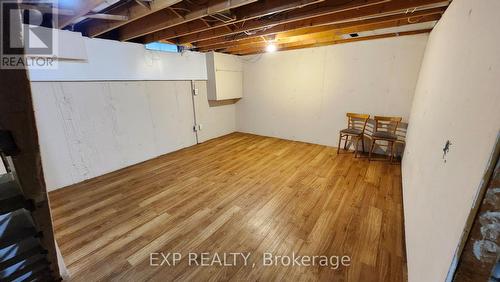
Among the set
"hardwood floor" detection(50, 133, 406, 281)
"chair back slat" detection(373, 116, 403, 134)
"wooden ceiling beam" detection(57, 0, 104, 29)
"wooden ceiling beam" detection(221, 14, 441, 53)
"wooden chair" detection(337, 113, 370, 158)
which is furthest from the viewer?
"wooden chair" detection(337, 113, 370, 158)

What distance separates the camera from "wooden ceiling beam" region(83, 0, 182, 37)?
196 cm

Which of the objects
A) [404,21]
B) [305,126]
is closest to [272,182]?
[305,126]

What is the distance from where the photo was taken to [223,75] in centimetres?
486

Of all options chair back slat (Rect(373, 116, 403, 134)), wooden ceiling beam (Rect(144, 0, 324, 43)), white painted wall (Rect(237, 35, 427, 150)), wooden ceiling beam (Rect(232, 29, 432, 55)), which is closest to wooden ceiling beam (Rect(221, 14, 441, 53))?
wooden ceiling beam (Rect(232, 29, 432, 55))

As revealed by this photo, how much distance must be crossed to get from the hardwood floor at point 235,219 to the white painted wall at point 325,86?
1.15 m

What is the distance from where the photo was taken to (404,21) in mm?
2783

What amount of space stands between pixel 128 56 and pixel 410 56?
4.67 metres

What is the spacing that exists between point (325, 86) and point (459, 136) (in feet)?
11.3

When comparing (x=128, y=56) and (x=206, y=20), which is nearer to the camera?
(x=206, y=20)

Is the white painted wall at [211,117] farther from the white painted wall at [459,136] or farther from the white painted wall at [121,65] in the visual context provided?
the white painted wall at [459,136]

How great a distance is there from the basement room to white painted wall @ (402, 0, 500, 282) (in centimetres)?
1

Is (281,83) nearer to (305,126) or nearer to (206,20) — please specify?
(305,126)

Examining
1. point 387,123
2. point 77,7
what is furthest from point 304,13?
point 387,123

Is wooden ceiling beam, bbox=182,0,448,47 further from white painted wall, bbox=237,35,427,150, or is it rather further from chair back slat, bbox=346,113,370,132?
chair back slat, bbox=346,113,370,132
